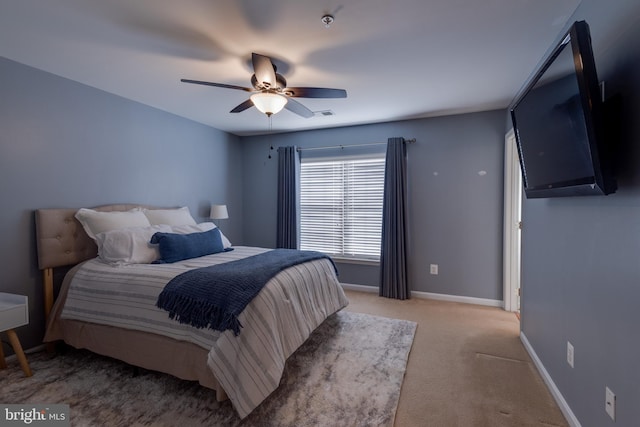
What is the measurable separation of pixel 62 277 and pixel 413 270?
12.8 ft

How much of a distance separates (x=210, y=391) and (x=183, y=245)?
4.15 feet

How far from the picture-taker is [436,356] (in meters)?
2.39

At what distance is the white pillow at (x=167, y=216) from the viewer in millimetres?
3096

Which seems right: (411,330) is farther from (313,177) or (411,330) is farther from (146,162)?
(146,162)

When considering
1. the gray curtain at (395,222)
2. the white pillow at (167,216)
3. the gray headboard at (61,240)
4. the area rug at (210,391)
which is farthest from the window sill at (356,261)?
the gray headboard at (61,240)

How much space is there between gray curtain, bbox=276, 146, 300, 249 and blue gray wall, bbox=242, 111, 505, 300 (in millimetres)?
967

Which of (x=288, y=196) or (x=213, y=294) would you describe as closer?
(x=213, y=294)

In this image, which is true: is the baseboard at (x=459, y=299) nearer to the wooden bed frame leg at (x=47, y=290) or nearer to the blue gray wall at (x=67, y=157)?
the blue gray wall at (x=67, y=157)

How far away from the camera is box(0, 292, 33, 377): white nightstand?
1904 mm

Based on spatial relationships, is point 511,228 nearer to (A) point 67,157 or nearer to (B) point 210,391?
(B) point 210,391

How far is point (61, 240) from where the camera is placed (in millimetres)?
2496

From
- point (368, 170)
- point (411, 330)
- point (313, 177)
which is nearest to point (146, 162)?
point (313, 177)

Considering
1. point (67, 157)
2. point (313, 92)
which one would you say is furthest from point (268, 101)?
point (67, 157)

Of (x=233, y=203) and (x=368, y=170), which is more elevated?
(x=368, y=170)
